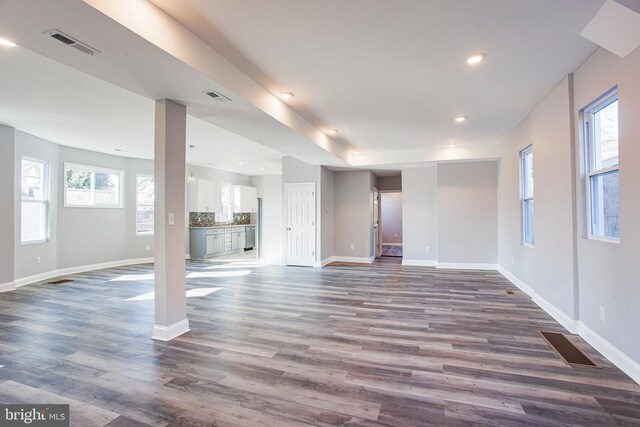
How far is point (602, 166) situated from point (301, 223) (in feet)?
18.9

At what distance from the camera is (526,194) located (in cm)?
522

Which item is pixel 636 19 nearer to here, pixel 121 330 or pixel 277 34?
pixel 277 34

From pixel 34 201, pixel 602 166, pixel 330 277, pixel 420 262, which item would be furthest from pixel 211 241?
pixel 602 166

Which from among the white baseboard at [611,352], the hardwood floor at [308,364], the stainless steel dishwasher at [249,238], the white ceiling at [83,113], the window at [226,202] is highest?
the white ceiling at [83,113]

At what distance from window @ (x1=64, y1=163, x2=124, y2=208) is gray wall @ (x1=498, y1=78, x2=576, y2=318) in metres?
8.68

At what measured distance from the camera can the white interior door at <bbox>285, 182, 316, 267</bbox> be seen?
7.68 metres

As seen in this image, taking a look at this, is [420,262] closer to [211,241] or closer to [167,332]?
[211,241]

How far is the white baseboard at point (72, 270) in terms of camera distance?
A: 5.78m

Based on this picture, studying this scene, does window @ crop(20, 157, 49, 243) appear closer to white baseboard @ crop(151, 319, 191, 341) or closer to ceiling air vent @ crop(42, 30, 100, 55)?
white baseboard @ crop(151, 319, 191, 341)

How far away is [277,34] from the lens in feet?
8.59

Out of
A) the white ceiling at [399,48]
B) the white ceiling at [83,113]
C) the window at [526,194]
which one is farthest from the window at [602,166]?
the white ceiling at [83,113]

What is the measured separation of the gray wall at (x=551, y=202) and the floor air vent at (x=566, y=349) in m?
0.36

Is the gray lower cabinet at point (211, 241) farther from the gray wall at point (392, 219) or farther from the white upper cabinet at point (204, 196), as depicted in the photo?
the gray wall at point (392, 219)

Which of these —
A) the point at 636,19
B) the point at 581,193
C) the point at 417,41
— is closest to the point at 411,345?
the point at 581,193
